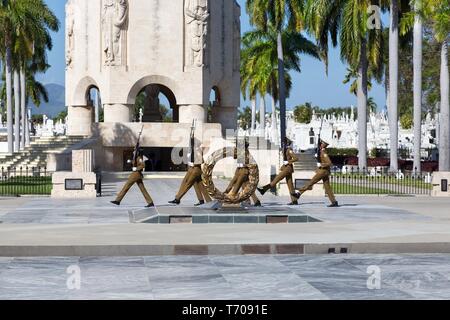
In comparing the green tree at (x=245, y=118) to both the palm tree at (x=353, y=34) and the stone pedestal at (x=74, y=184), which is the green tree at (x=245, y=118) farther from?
the stone pedestal at (x=74, y=184)

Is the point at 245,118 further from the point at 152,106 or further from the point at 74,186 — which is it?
the point at 74,186

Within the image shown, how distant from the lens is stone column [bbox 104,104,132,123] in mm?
57031

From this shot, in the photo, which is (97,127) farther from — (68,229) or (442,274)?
(442,274)

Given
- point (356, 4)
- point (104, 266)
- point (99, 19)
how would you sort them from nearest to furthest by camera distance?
1. point (104, 266)
2. point (356, 4)
3. point (99, 19)

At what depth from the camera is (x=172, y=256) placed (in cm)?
1653

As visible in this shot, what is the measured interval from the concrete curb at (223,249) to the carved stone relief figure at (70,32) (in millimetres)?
44323

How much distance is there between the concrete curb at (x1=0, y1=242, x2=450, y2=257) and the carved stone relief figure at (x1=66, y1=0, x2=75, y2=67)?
44323 millimetres

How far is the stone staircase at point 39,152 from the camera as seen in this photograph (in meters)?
51.7

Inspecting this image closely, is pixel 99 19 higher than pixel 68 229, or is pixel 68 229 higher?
pixel 99 19

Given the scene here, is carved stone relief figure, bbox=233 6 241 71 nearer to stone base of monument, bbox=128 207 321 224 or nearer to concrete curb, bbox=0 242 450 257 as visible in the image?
stone base of monument, bbox=128 207 321 224

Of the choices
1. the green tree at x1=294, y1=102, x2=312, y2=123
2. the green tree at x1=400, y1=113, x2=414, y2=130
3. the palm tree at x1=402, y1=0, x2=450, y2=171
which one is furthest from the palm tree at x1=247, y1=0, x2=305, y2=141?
the green tree at x1=294, y1=102, x2=312, y2=123
